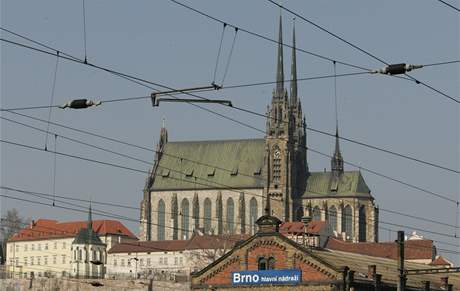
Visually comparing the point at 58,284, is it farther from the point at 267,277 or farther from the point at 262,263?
the point at 267,277

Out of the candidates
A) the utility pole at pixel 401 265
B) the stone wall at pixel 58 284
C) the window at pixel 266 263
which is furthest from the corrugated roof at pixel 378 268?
the stone wall at pixel 58 284

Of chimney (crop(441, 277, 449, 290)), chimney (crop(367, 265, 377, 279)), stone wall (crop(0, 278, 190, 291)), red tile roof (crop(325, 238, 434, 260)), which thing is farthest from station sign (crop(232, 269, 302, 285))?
red tile roof (crop(325, 238, 434, 260))

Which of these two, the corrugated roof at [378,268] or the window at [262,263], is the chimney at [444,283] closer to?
the corrugated roof at [378,268]

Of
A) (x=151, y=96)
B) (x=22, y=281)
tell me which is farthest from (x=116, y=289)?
Result: (x=151, y=96)

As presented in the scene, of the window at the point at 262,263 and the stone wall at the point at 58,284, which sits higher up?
the stone wall at the point at 58,284

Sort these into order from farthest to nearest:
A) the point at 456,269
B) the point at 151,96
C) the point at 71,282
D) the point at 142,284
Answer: the point at 71,282 → the point at 142,284 → the point at 456,269 → the point at 151,96

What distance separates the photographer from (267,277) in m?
99.9

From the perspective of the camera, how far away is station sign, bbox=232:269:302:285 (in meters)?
98.9

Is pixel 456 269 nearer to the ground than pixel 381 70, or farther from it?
nearer to the ground

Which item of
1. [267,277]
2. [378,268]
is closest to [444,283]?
[378,268]

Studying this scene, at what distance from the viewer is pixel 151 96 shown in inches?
1924

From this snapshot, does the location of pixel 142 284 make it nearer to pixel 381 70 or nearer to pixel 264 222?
pixel 264 222

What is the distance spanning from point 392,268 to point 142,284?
67712 millimetres

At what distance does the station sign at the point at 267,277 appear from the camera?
98938mm
